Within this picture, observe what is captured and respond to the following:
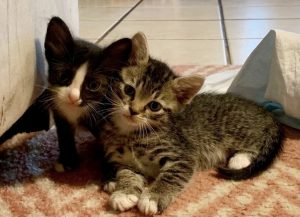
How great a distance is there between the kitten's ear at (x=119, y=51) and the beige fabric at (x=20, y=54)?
19cm

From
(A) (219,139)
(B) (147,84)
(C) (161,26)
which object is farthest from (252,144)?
(C) (161,26)

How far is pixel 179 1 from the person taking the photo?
152 inches

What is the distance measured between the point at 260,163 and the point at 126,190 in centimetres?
39

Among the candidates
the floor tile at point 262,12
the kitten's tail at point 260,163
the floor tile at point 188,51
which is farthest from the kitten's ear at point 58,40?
the floor tile at point 262,12

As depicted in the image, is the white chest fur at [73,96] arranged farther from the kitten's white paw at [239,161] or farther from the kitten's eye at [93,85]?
the kitten's white paw at [239,161]

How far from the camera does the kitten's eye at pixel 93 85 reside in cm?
117

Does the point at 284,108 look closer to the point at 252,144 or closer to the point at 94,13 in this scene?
the point at 252,144

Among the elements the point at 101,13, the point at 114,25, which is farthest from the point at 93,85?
the point at 101,13

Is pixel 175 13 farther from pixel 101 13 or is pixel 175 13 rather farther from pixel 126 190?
pixel 126 190

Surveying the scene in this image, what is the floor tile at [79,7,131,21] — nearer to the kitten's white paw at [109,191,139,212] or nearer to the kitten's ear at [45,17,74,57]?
the kitten's ear at [45,17,74,57]

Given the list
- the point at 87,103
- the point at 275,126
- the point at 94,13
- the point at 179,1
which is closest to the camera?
the point at 87,103

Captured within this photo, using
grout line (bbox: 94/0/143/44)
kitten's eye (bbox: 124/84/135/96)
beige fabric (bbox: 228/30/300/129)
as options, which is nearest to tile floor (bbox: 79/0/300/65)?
grout line (bbox: 94/0/143/44)

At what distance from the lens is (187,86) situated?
1242 millimetres

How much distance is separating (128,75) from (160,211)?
0.37 meters
